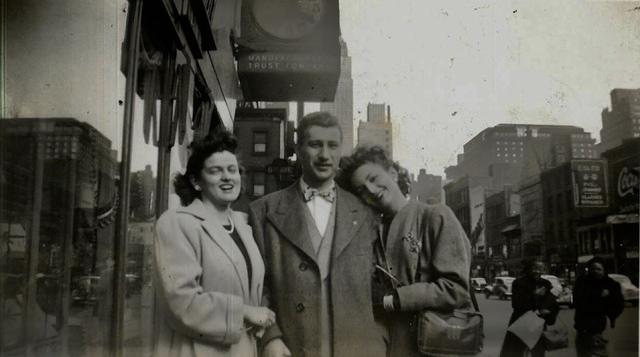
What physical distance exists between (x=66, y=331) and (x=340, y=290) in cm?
206

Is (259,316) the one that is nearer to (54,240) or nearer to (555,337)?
(54,240)

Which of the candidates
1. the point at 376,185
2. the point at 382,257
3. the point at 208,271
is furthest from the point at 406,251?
the point at 208,271

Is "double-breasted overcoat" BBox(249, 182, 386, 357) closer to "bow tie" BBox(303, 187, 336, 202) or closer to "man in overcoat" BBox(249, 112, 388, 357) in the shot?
"man in overcoat" BBox(249, 112, 388, 357)

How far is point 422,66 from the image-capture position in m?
5.43

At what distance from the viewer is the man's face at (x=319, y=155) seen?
4875 mm

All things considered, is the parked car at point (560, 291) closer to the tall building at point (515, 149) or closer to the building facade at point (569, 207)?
the building facade at point (569, 207)

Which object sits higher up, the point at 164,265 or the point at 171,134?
the point at 171,134

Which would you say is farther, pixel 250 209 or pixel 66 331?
pixel 250 209

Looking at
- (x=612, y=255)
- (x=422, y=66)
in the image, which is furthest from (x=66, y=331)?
(x=612, y=255)

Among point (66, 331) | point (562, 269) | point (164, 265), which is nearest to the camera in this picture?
point (66, 331)

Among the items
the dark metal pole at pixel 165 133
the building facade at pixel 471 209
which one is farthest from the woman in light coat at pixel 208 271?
the building facade at pixel 471 209

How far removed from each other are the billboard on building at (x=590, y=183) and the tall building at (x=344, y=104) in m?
2.09

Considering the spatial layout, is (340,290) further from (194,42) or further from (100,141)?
(194,42)

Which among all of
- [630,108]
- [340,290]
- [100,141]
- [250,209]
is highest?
[630,108]
